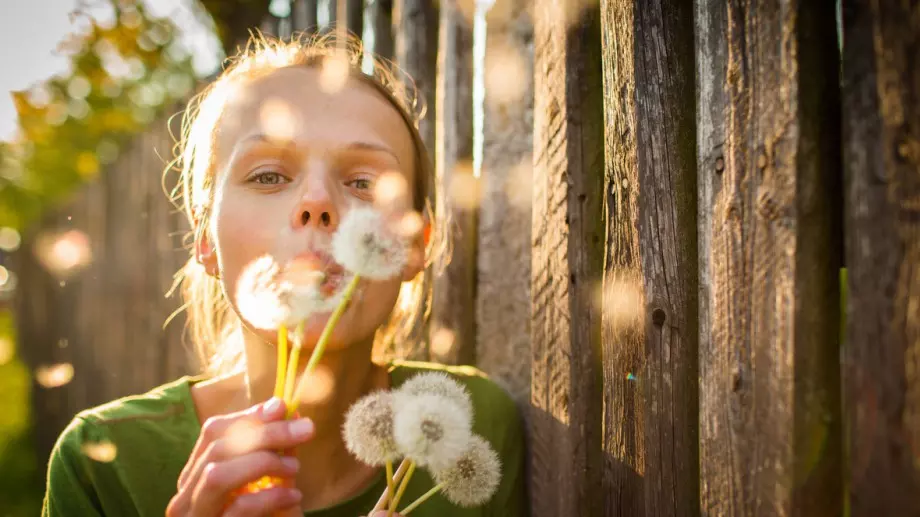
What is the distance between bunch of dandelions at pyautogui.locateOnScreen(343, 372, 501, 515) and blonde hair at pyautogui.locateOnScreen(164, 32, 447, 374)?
0.76m

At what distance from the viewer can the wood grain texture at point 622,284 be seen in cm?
130

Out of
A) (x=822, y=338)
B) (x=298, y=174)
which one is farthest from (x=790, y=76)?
(x=298, y=174)

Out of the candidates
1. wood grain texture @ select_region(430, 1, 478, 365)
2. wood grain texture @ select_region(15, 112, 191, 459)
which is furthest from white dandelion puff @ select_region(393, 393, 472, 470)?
wood grain texture @ select_region(15, 112, 191, 459)

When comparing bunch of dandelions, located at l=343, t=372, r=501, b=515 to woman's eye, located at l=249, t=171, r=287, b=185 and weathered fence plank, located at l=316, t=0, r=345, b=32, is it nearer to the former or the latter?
woman's eye, located at l=249, t=171, r=287, b=185

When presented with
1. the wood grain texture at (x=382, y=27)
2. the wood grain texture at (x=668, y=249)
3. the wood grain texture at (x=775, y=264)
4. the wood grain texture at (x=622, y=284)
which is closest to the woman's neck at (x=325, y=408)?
the wood grain texture at (x=622, y=284)

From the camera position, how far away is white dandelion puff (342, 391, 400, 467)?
3.44 ft

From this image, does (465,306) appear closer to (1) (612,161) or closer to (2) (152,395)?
(1) (612,161)

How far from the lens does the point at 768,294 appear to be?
98cm

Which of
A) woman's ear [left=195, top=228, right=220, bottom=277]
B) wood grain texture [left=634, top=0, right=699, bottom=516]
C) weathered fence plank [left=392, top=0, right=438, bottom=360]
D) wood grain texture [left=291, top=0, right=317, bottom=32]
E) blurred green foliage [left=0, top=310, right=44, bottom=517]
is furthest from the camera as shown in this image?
blurred green foliage [left=0, top=310, right=44, bottom=517]

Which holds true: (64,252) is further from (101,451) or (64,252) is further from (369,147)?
(369,147)

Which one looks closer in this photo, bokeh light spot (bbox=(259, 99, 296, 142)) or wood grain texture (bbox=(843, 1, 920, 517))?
wood grain texture (bbox=(843, 1, 920, 517))

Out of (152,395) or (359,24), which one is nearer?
(152,395)

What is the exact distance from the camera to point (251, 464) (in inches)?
37.9

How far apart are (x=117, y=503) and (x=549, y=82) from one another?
173 cm
